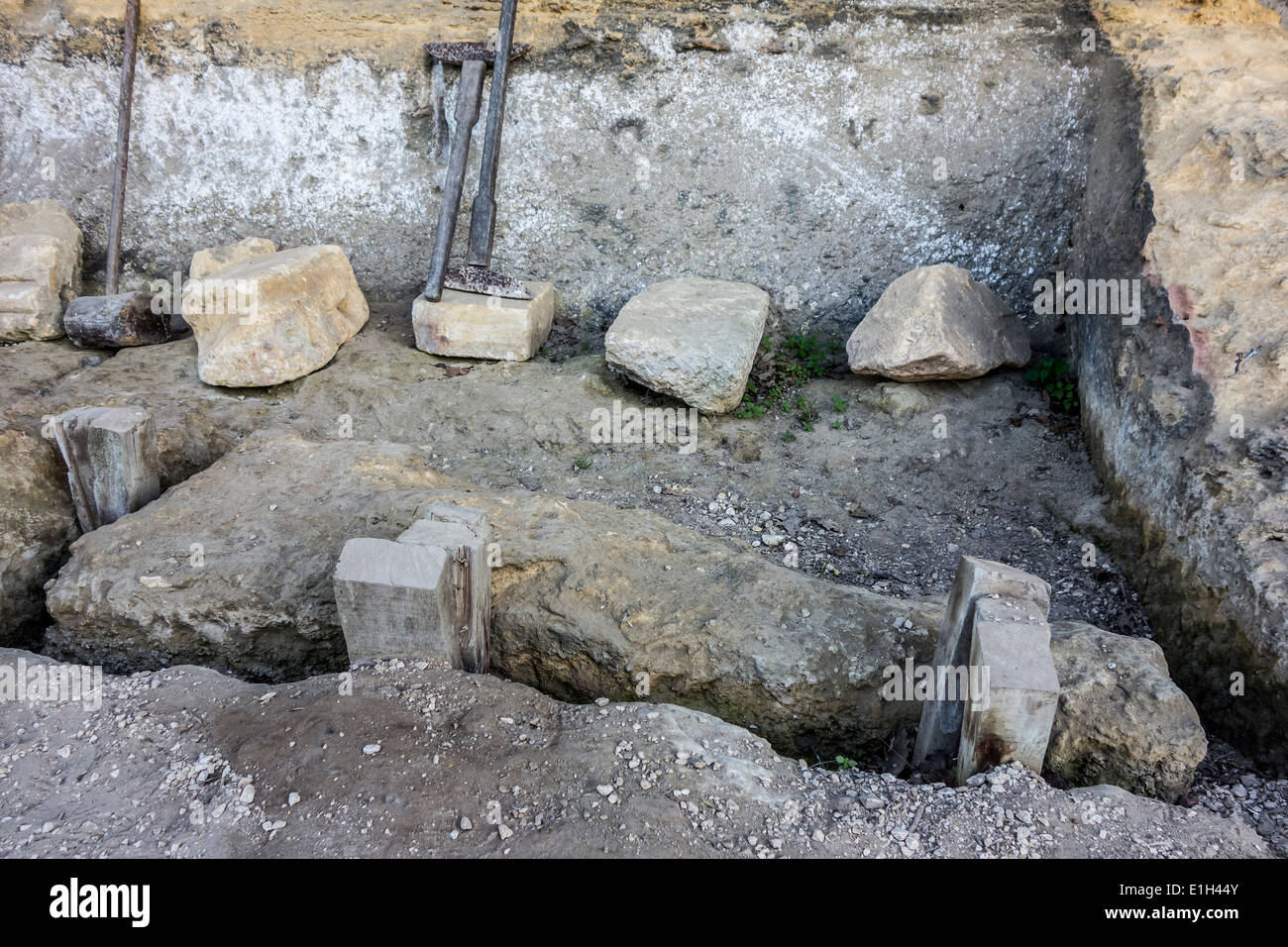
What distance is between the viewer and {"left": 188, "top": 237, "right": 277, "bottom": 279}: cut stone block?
5805 millimetres

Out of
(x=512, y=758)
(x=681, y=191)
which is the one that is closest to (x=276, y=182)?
(x=681, y=191)

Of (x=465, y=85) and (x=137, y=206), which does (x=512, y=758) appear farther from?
(x=137, y=206)

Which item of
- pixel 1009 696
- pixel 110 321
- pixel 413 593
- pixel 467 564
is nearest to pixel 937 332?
pixel 1009 696

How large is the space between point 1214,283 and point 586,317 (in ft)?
12.8

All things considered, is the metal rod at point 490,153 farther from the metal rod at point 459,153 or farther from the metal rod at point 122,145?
the metal rod at point 122,145

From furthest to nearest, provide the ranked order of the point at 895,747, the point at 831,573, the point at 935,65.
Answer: the point at 935,65 < the point at 831,573 < the point at 895,747

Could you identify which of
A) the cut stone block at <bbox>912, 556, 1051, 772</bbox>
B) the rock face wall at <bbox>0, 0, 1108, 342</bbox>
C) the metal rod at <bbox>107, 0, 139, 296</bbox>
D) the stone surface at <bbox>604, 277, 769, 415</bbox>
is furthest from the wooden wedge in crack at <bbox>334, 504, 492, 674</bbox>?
the metal rod at <bbox>107, 0, 139, 296</bbox>

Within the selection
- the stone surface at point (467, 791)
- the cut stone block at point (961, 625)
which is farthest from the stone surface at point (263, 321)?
the cut stone block at point (961, 625)

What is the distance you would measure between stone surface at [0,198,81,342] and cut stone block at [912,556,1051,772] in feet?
20.1

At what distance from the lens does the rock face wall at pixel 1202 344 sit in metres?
3.37

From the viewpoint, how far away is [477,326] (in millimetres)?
5766

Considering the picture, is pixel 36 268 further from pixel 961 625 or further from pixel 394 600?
pixel 961 625

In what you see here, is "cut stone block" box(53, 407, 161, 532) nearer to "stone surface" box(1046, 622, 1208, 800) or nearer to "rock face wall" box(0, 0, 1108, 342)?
"rock face wall" box(0, 0, 1108, 342)

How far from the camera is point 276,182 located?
6594 millimetres
